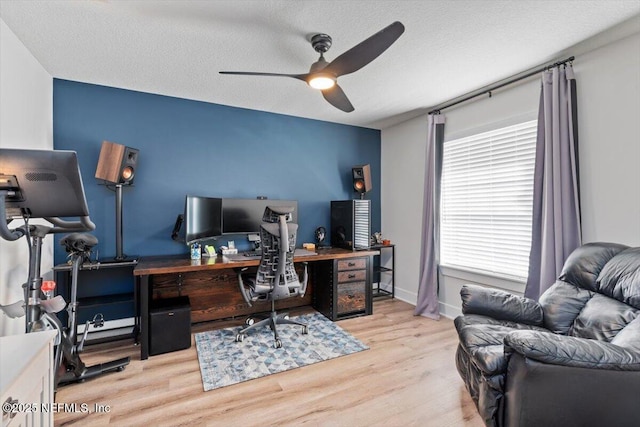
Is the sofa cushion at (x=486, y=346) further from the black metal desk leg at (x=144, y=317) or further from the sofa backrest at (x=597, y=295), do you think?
the black metal desk leg at (x=144, y=317)

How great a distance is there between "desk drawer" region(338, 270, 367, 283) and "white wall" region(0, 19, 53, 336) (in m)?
2.70

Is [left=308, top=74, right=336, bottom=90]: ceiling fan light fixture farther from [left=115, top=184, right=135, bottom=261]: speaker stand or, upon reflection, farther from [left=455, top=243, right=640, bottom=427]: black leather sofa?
[left=115, top=184, right=135, bottom=261]: speaker stand

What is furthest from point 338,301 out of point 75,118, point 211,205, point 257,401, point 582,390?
point 75,118

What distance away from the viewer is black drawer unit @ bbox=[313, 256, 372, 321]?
10.8 ft

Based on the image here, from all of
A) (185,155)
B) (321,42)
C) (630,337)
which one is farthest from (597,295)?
(185,155)

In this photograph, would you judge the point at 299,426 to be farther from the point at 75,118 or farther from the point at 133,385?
the point at 75,118

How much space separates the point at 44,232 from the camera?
1.64 metres

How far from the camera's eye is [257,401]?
6.19 ft

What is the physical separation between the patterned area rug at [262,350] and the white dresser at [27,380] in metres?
1.07

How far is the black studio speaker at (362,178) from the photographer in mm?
3989

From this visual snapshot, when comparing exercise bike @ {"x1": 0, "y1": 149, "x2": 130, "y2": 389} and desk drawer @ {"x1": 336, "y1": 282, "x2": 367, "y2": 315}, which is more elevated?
exercise bike @ {"x1": 0, "y1": 149, "x2": 130, "y2": 389}

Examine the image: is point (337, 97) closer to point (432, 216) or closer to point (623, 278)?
point (432, 216)

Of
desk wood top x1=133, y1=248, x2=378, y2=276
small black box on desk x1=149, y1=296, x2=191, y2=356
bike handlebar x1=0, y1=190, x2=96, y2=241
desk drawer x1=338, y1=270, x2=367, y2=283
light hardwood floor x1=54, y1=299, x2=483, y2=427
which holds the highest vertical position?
bike handlebar x1=0, y1=190, x2=96, y2=241

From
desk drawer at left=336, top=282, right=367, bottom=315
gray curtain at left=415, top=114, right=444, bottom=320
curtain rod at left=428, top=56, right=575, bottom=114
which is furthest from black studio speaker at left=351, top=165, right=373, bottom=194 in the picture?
desk drawer at left=336, top=282, right=367, bottom=315
